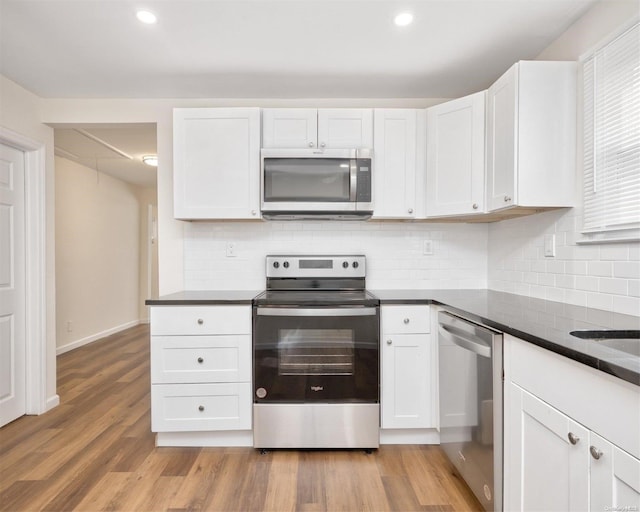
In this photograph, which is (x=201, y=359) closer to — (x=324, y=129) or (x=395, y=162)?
(x=324, y=129)

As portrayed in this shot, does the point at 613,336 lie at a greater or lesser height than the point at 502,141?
lesser

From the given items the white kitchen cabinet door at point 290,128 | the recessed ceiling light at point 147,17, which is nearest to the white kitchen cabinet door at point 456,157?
the white kitchen cabinet door at point 290,128

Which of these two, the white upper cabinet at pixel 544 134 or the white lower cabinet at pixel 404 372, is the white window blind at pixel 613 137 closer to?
the white upper cabinet at pixel 544 134

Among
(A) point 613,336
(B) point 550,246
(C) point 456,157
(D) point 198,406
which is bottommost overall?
(D) point 198,406

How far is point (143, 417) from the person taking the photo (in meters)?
2.55

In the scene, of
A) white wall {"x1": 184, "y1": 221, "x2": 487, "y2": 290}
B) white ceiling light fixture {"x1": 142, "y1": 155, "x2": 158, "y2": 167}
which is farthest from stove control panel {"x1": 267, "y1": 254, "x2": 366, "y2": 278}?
white ceiling light fixture {"x1": 142, "y1": 155, "x2": 158, "y2": 167}

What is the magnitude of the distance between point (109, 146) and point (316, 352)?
3.34 metres

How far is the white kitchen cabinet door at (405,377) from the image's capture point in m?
2.11

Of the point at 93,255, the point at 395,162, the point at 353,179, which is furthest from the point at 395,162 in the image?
the point at 93,255

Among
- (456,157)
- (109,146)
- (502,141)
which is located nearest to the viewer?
(502,141)

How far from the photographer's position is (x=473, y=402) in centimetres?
163

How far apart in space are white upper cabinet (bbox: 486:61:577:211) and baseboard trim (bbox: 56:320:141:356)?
4.96m

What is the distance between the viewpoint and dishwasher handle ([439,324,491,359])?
1512mm

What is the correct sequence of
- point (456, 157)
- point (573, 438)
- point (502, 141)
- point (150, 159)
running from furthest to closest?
point (150, 159) < point (456, 157) < point (502, 141) < point (573, 438)
